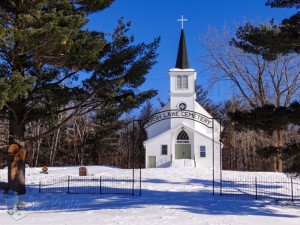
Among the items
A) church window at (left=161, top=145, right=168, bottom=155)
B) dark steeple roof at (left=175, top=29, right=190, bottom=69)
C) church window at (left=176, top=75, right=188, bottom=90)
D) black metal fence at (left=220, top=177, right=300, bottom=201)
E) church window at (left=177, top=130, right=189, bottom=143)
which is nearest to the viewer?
black metal fence at (left=220, top=177, right=300, bottom=201)

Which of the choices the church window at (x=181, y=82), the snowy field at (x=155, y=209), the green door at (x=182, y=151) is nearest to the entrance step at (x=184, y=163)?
the green door at (x=182, y=151)

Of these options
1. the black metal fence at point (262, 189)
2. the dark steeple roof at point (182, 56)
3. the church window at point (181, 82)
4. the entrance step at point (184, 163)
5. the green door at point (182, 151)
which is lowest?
the black metal fence at point (262, 189)

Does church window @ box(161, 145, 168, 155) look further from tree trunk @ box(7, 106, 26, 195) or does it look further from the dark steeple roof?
tree trunk @ box(7, 106, 26, 195)

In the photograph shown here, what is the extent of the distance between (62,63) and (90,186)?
7911 mm

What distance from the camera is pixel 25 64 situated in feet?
50.9

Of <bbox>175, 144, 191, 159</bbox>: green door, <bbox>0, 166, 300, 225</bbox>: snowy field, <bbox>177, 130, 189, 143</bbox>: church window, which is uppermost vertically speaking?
<bbox>177, 130, 189, 143</bbox>: church window

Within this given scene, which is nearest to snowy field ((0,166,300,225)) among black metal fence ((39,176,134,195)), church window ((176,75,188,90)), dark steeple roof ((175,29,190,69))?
black metal fence ((39,176,134,195))

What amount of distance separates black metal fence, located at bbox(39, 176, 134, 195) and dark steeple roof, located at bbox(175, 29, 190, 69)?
61.2 feet

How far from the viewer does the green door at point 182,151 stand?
36.4 meters

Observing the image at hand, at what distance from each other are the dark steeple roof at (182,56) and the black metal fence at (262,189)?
17260mm

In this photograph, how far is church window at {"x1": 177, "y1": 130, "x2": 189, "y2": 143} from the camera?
36844 millimetres

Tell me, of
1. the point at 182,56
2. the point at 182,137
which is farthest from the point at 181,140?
the point at 182,56

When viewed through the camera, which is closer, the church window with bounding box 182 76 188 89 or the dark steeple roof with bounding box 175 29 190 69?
the church window with bounding box 182 76 188 89

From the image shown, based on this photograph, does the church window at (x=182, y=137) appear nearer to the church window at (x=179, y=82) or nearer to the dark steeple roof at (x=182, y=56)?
A: the church window at (x=179, y=82)
